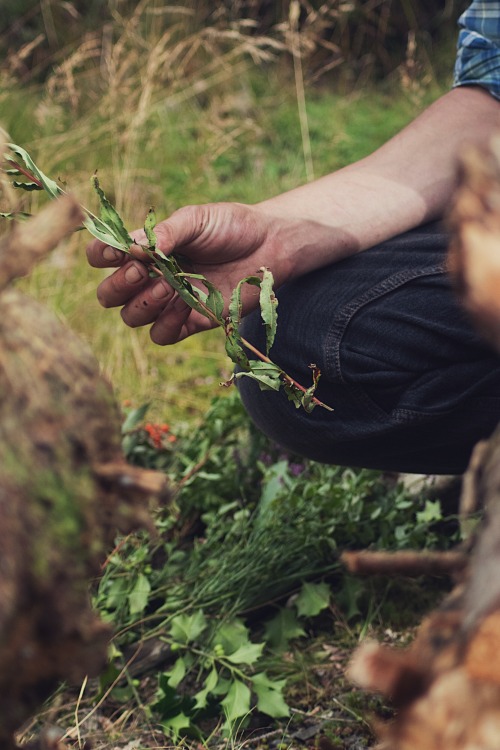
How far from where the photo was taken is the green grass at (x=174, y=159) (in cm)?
326

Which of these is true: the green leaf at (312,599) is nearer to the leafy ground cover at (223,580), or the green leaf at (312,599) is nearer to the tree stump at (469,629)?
the leafy ground cover at (223,580)

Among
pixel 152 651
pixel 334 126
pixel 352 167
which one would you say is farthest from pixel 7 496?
pixel 334 126

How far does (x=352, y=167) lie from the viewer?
74.4 inches

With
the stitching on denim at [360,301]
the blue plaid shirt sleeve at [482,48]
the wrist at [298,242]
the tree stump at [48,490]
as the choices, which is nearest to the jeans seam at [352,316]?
the stitching on denim at [360,301]

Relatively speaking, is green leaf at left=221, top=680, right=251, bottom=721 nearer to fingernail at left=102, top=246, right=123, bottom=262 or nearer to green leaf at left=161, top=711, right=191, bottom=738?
green leaf at left=161, top=711, right=191, bottom=738

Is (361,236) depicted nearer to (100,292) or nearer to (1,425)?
(100,292)

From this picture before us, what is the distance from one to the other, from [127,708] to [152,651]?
15 cm

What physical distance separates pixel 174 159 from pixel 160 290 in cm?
325

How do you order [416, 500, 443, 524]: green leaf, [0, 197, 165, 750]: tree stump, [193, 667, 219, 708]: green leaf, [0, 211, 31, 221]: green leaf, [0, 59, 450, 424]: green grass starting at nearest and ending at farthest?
1. [0, 197, 165, 750]: tree stump
2. [0, 211, 31, 221]: green leaf
3. [193, 667, 219, 708]: green leaf
4. [416, 500, 443, 524]: green leaf
5. [0, 59, 450, 424]: green grass

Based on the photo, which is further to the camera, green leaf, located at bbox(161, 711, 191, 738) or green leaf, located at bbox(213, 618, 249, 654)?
green leaf, located at bbox(213, 618, 249, 654)

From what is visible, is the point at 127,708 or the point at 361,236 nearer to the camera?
the point at 127,708

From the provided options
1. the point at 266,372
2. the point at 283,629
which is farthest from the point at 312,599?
the point at 266,372

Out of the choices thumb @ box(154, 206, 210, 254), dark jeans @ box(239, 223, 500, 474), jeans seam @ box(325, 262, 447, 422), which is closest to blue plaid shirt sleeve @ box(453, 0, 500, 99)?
dark jeans @ box(239, 223, 500, 474)

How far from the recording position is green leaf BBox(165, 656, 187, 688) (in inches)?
62.2
